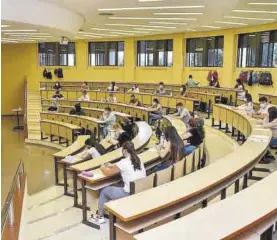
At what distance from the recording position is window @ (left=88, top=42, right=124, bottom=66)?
826 inches

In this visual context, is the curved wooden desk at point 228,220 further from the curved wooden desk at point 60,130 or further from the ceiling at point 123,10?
the curved wooden desk at point 60,130

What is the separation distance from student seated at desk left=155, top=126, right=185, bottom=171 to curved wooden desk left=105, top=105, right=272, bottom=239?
96 centimetres

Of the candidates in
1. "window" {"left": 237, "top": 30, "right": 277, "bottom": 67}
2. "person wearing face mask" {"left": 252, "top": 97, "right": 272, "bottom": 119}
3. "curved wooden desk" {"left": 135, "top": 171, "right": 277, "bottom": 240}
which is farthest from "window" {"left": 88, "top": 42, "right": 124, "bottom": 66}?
"curved wooden desk" {"left": 135, "top": 171, "right": 277, "bottom": 240}

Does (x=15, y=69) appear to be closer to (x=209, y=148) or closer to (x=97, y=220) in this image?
(x=209, y=148)

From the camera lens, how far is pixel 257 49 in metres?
15.0

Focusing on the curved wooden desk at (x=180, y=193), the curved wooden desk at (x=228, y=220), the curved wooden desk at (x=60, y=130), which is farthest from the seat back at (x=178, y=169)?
the curved wooden desk at (x=60, y=130)

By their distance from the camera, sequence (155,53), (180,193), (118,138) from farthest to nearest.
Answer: (155,53), (118,138), (180,193)

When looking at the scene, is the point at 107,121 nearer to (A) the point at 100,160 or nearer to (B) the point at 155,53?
(A) the point at 100,160

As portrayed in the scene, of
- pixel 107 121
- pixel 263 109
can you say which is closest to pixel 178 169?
pixel 263 109

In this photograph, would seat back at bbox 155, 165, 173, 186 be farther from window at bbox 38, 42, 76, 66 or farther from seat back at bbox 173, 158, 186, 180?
window at bbox 38, 42, 76, 66

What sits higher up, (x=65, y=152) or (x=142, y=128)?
(x=142, y=128)

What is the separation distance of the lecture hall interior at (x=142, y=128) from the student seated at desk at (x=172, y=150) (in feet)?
0.06

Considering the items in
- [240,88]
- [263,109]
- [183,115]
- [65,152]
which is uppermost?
[240,88]

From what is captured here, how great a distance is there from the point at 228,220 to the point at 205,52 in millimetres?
15382
